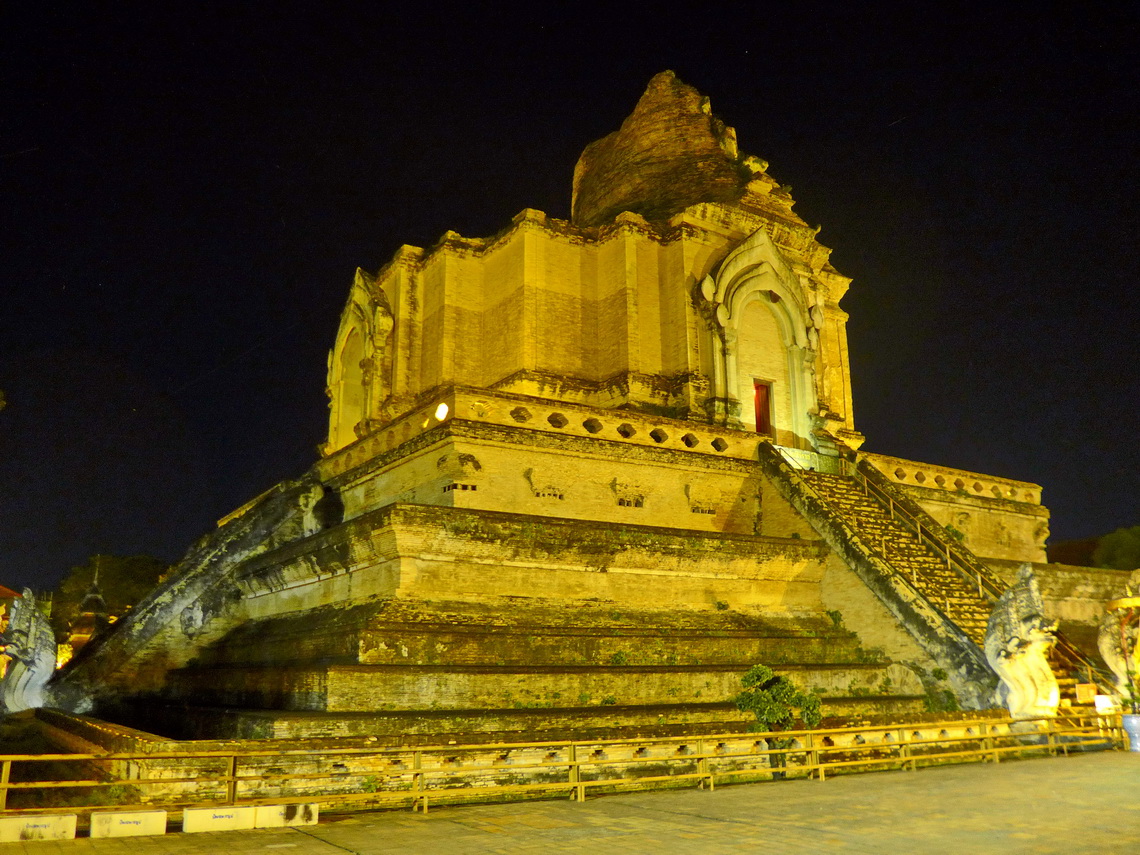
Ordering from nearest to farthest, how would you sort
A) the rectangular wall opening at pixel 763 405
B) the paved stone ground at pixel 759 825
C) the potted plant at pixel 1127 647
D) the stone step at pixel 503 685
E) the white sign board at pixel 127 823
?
1. the paved stone ground at pixel 759 825
2. the white sign board at pixel 127 823
3. the stone step at pixel 503 685
4. the potted plant at pixel 1127 647
5. the rectangular wall opening at pixel 763 405

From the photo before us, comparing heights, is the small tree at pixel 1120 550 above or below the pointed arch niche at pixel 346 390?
below

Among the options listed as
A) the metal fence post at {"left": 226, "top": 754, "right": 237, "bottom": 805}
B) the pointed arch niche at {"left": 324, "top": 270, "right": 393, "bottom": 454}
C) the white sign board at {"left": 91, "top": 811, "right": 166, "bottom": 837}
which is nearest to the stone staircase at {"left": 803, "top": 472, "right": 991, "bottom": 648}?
the metal fence post at {"left": 226, "top": 754, "right": 237, "bottom": 805}

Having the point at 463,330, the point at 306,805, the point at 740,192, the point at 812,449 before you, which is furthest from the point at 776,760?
the point at 740,192

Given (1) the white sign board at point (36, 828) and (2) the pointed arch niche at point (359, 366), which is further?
(2) the pointed arch niche at point (359, 366)

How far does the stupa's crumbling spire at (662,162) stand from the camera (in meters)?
24.5

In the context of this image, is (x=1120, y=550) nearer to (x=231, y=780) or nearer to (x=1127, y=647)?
(x=1127, y=647)

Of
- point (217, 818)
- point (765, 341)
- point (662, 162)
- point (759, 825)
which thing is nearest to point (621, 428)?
point (765, 341)

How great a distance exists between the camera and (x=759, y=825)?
7922mm

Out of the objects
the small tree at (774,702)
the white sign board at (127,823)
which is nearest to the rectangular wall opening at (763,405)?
the small tree at (774,702)

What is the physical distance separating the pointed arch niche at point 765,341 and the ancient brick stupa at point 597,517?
71 mm

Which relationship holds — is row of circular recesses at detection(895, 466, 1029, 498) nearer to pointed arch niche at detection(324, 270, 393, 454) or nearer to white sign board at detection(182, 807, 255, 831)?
pointed arch niche at detection(324, 270, 393, 454)

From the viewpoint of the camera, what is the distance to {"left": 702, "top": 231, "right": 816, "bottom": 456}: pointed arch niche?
21547 mm

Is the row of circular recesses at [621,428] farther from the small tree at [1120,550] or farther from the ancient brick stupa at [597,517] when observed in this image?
the small tree at [1120,550]

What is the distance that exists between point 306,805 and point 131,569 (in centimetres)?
4103
